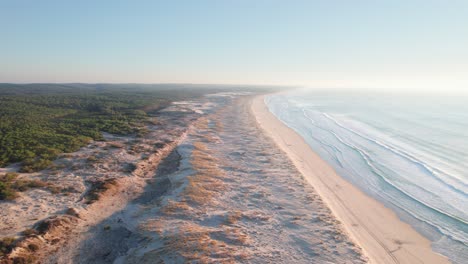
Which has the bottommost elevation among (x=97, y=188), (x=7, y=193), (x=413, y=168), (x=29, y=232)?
(x=413, y=168)

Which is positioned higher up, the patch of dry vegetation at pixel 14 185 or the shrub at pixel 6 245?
the patch of dry vegetation at pixel 14 185

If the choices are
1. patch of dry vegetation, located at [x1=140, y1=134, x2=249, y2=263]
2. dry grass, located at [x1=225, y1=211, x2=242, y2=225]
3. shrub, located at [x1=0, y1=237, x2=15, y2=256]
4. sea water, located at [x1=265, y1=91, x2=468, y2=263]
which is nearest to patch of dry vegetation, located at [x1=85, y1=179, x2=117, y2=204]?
patch of dry vegetation, located at [x1=140, y1=134, x2=249, y2=263]

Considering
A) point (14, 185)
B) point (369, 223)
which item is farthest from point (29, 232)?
point (369, 223)

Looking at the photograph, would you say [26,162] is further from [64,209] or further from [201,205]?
[201,205]

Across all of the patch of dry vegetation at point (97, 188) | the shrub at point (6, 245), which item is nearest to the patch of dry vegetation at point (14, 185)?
the patch of dry vegetation at point (97, 188)

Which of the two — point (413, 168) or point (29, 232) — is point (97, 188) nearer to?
point (29, 232)

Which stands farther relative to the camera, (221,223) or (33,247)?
(221,223)

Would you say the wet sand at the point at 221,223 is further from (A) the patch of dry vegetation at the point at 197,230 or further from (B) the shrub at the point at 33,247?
(B) the shrub at the point at 33,247

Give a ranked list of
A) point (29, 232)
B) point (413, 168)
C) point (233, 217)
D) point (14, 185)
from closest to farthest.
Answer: point (29, 232) → point (233, 217) → point (14, 185) → point (413, 168)
